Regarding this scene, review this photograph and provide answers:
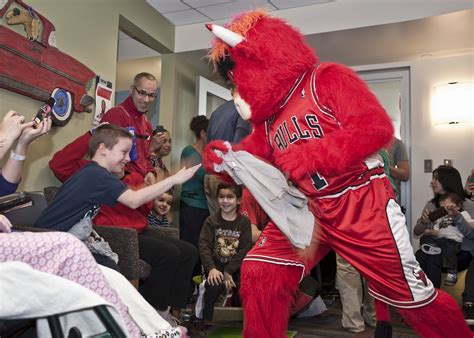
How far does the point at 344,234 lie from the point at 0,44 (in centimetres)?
229

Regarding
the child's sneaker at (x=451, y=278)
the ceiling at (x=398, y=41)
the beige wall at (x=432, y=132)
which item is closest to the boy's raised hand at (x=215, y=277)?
the child's sneaker at (x=451, y=278)

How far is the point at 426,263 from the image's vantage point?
3.32 meters

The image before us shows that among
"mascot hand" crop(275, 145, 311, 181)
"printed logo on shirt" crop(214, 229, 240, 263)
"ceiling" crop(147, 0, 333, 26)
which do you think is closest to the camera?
"mascot hand" crop(275, 145, 311, 181)

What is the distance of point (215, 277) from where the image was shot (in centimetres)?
256

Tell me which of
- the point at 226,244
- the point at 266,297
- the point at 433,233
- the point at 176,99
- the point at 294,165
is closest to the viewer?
the point at 294,165

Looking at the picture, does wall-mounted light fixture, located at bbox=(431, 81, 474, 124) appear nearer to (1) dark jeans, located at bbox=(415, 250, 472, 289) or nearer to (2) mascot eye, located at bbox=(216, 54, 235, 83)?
(1) dark jeans, located at bbox=(415, 250, 472, 289)

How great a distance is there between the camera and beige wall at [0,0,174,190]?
9.91ft

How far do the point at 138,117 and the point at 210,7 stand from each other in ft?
5.82

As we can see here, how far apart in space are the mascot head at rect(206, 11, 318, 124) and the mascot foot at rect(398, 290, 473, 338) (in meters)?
0.82

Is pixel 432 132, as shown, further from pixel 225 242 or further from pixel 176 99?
pixel 225 242

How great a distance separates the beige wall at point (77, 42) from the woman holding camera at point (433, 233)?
2682mm

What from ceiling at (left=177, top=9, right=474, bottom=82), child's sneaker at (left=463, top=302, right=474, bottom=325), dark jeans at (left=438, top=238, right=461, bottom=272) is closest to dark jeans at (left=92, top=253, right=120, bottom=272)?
child's sneaker at (left=463, top=302, right=474, bottom=325)

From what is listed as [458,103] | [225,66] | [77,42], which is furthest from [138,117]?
[458,103]

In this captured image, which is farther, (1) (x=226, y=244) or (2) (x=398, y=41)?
(2) (x=398, y=41)
